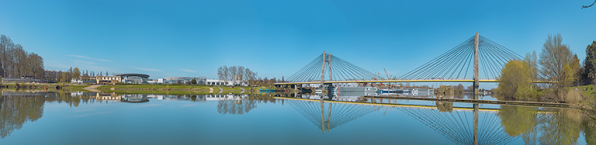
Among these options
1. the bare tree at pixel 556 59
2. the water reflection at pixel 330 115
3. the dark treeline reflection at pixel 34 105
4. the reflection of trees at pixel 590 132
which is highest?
the bare tree at pixel 556 59

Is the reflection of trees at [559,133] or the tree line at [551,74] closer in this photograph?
the reflection of trees at [559,133]

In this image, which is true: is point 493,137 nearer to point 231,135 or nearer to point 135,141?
point 231,135

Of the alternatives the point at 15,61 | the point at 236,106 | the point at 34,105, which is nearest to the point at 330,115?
the point at 236,106

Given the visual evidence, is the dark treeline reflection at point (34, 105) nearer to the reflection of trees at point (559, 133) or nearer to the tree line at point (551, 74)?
the reflection of trees at point (559, 133)

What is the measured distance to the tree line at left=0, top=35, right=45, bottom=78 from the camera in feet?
204

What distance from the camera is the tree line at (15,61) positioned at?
6206cm

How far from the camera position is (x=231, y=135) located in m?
8.11

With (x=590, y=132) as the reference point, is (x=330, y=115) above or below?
below

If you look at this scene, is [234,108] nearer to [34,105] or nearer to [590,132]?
[34,105]

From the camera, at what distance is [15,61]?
63469mm

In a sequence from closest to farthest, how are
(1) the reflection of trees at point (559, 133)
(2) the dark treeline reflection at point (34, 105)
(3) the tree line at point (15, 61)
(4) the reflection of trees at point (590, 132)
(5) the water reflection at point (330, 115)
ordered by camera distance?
(1) the reflection of trees at point (559, 133)
(4) the reflection of trees at point (590, 132)
(2) the dark treeline reflection at point (34, 105)
(5) the water reflection at point (330, 115)
(3) the tree line at point (15, 61)

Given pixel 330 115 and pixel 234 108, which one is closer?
pixel 330 115

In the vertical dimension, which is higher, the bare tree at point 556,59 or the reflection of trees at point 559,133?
the bare tree at point 556,59

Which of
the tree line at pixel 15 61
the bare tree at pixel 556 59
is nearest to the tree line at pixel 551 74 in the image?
the bare tree at pixel 556 59
